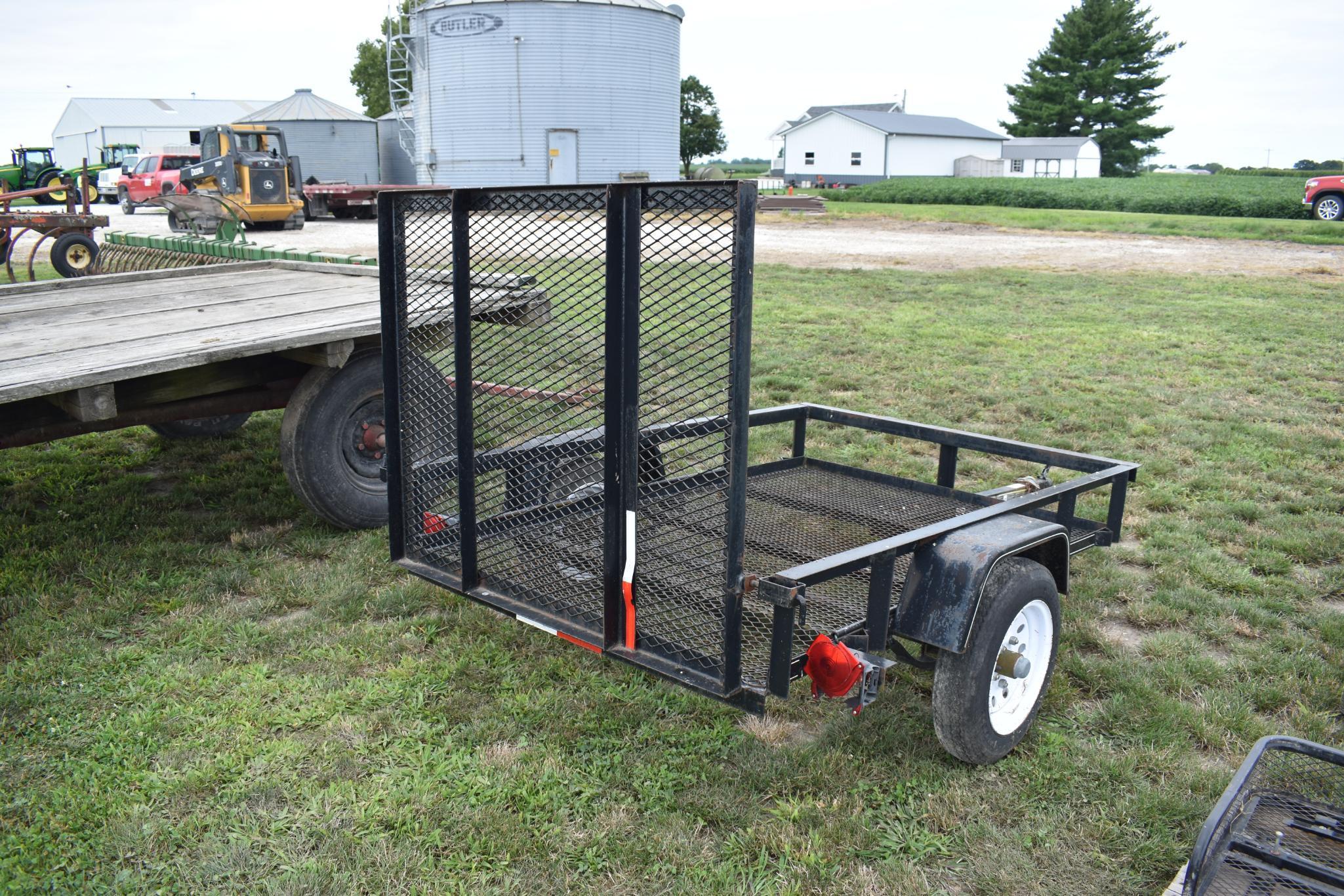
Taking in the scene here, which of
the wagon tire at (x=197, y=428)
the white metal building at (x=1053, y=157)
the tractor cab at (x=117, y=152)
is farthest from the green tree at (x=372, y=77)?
the wagon tire at (x=197, y=428)

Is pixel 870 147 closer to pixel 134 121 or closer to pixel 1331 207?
pixel 1331 207

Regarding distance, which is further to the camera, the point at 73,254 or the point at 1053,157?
the point at 1053,157

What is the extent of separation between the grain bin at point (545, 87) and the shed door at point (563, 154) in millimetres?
34

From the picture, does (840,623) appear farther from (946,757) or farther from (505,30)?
(505,30)

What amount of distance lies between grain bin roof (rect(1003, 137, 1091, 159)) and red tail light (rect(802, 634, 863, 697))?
7761 cm

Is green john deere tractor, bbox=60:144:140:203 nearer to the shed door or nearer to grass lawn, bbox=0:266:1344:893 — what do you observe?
the shed door

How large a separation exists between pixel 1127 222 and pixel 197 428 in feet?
92.3

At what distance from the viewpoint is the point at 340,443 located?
5.05 metres

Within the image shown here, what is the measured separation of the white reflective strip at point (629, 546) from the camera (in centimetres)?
293

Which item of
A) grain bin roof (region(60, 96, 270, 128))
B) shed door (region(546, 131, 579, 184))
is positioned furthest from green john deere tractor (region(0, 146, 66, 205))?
grain bin roof (region(60, 96, 270, 128))

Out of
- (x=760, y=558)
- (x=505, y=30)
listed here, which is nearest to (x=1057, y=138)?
(x=505, y=30)

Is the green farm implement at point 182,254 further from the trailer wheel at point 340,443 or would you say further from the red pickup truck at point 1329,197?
the red pickup truck at point 1329,197

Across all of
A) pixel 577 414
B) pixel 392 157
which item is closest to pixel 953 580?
pixel 577 414

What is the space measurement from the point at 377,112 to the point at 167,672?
63874 mm
